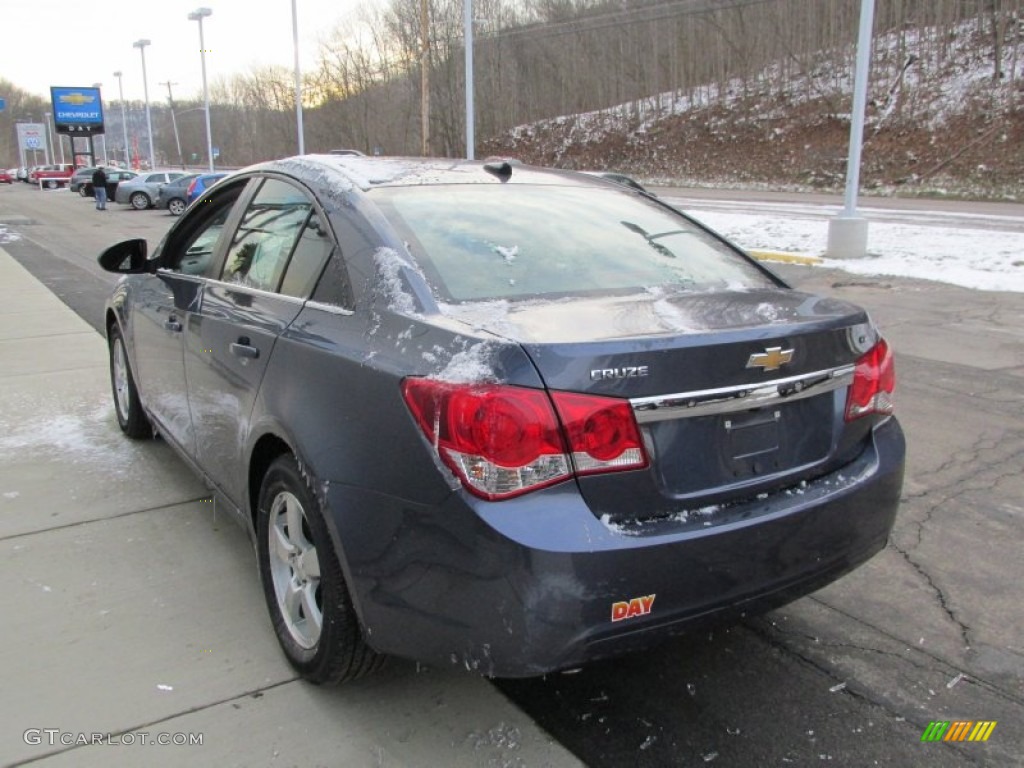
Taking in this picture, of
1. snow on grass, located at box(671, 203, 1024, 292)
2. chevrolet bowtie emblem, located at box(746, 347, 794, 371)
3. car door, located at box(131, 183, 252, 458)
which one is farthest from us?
snow on grass, located at box(671, 203, 1024, 292)

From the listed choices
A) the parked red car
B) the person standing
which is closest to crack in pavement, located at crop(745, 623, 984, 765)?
the person standing

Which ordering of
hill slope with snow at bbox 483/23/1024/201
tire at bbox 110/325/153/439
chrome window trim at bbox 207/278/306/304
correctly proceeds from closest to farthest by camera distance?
chrome window trim at bbox 207/278/306/304 → tire at bbox 110/325/153/439 → hill slope with snow at bbox 483/23/1024/201

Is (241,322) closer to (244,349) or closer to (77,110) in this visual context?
(244,349)

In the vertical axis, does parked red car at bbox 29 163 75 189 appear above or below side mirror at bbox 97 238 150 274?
above

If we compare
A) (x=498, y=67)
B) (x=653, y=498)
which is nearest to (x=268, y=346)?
(x=653, y=498)

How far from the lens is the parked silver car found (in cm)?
3297

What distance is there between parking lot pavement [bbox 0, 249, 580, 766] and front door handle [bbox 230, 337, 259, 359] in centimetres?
100

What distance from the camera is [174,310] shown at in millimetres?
3791

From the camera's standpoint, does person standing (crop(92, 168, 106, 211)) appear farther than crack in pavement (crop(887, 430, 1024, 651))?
Yes

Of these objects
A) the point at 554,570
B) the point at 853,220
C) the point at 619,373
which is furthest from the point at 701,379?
the point at 853,220

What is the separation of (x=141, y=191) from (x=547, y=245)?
113ft

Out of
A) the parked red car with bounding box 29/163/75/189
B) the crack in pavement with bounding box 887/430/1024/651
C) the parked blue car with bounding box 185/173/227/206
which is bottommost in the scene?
the crack in pavement with bounding box 887/430/1024/651

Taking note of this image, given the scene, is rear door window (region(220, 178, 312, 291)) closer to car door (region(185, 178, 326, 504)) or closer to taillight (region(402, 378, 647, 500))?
car door (region(185, 178, 326, 504))

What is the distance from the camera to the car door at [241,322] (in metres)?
2.89
